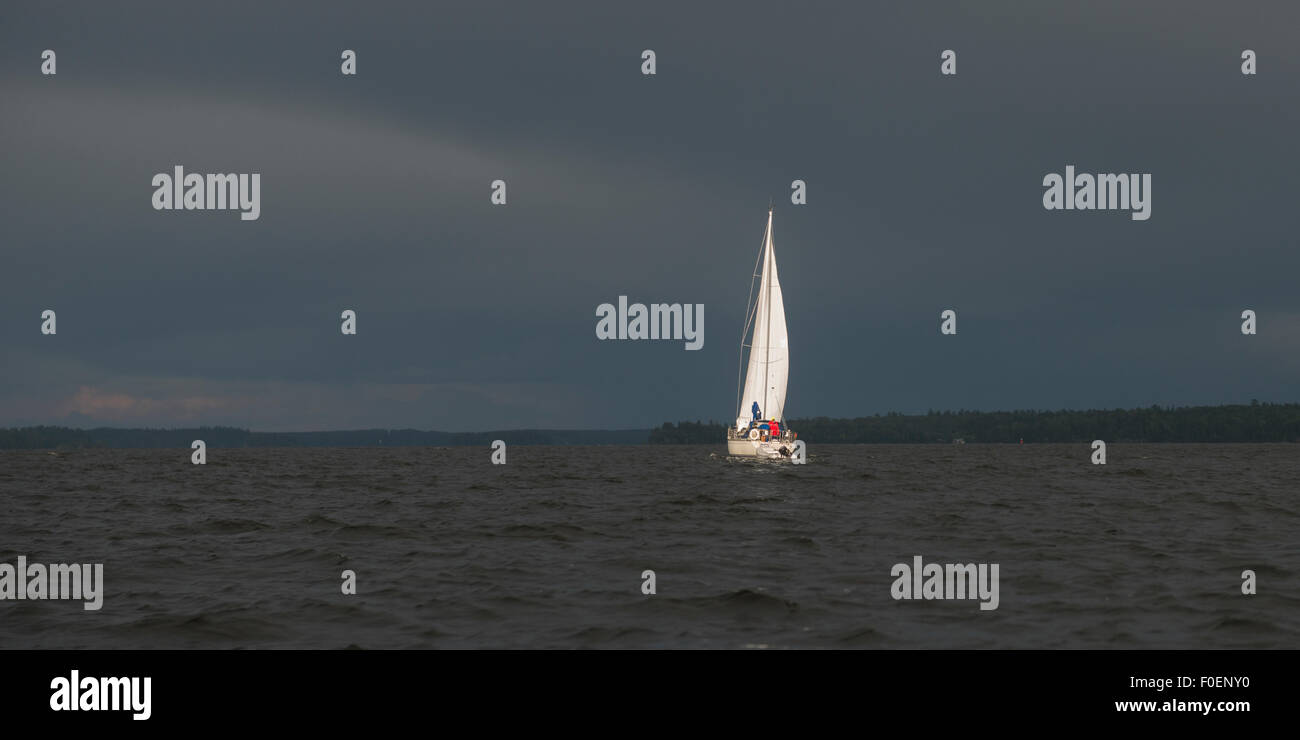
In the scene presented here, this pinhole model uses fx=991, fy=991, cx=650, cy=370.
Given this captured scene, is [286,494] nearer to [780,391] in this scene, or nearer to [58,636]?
[58,636]

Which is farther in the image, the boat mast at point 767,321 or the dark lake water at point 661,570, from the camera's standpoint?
the boat mast at point 767,321

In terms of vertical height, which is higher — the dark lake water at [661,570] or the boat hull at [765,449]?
the dark lake water at [661,570]

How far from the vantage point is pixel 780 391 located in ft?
250

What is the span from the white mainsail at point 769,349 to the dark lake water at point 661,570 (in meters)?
35.0

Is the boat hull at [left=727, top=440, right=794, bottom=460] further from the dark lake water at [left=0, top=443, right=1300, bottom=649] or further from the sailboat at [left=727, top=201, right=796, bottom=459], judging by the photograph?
the dark lake water at [left=0, top=443, right=1300, bottom=649]

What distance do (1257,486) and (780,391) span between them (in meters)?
33.6

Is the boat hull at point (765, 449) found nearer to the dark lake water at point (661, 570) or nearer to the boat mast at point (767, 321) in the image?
the boat mast at point (767, 321)

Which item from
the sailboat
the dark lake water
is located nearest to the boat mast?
the sailboat

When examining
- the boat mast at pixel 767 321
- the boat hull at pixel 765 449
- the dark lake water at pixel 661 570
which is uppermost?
the boat mast at pixel 767 321

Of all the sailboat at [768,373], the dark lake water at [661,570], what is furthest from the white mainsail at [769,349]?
the dark lake water at [661,570]

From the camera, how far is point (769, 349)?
76125 millimetres

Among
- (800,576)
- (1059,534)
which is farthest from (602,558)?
(1059,534)

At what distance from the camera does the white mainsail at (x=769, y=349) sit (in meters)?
75.6
